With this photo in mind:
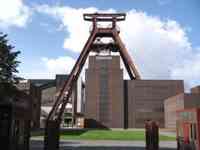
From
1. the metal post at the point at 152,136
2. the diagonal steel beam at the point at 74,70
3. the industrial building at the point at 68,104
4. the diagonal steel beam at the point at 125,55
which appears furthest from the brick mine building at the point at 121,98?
the metal post at the point at 152,136

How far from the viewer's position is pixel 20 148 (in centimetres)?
1952

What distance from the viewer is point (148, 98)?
10731 centimetres

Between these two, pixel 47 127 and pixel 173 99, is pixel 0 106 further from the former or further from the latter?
pixel 173 99

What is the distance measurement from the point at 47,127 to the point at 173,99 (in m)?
74.1

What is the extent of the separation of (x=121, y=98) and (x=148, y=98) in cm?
889

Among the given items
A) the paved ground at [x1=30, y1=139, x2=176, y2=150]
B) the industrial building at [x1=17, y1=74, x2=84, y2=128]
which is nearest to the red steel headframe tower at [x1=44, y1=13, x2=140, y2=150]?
the industrial building at [x1=17, y1=74, x2=84, y2=128]

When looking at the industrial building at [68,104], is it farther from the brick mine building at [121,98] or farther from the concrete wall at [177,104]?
the concrete wall at [177,104]

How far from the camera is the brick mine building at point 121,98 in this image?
106 m

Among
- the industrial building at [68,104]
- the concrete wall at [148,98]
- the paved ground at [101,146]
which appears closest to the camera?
the paved ground at [101,146]

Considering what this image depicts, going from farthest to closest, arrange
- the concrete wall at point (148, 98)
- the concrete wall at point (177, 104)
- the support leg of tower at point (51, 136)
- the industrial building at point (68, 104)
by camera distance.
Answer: the industrial building at point (68, 104) < the concrete wall at point (148, 98) < the concrete wall at point (177, 104) < the support leg of tower at point (51, 136)

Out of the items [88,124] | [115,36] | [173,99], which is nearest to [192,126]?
[115,36]

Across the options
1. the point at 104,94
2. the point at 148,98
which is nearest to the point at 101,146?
the point at 104,94

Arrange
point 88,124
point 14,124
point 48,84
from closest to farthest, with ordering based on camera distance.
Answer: point 14,124, point 88,124, point 48,84

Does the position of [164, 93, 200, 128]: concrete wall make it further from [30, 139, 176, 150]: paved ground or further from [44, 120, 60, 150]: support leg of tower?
[44, 120, 60, 150]: support leg of tower
